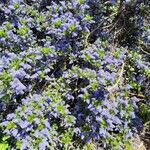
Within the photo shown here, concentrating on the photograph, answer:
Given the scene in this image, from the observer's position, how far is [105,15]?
4.26 metres

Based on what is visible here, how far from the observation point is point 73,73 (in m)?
3.70

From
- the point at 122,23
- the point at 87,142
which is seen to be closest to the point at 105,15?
the point at 122,23

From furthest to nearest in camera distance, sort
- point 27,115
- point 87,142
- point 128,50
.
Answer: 1. point 128,50
2. point 87,142
3. point 27,115

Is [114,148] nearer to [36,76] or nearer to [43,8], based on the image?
[36,76]

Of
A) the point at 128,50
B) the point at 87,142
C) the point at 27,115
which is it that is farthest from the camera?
the point at 128,50

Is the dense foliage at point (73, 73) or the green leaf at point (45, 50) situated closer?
the dense foliage at point (73, 73)

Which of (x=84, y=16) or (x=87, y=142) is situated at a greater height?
(x=84, y=16)

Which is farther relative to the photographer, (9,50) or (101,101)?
(9,50)

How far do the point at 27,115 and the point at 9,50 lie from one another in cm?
70

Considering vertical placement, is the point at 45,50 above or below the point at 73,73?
above

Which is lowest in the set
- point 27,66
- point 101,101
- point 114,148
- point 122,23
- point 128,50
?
point 114,148

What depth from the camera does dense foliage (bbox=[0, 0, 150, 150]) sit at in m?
3.52

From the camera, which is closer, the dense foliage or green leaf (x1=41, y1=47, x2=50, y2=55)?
the dense foliage

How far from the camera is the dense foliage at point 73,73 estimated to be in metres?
3.52
